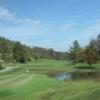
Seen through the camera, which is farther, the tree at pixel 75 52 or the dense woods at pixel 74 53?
the tree at pixel 75 52

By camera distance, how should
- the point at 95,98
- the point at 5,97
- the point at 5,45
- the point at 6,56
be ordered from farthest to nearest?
the point at 5,45, the point at 6,56, the point at 5,97, the point at 95,98

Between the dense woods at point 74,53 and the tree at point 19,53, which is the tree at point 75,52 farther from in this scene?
the tree at point 19,53

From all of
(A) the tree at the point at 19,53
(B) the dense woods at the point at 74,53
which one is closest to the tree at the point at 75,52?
(B) the dense woods at the point at 74,53

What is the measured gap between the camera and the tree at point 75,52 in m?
135

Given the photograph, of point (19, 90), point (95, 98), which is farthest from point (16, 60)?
point (95, 98)

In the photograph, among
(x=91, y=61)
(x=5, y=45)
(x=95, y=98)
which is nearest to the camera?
(x=95, y=98)

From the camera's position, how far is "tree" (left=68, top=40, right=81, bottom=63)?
135m

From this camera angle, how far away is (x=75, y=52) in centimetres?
13788

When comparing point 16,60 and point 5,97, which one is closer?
point 5,97

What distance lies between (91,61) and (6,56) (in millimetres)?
50650

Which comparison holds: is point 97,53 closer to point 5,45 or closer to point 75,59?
point 75,59

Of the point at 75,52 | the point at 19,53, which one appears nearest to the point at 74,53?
the point at 75,52

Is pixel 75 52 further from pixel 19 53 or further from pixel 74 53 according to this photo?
Result: pixel 19 53

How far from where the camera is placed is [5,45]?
16275 cm
